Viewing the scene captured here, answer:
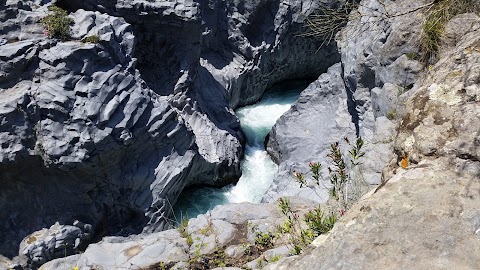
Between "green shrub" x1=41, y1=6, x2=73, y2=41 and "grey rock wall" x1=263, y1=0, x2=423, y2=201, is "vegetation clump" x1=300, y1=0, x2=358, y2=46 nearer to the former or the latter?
"grey rock wall" x1=263, y1=0, x2=423, y2=201

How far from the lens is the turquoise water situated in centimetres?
1589

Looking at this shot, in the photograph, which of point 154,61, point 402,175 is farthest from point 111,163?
point 402,175

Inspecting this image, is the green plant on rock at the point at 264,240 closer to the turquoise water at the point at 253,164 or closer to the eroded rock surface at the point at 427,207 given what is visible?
the eroded rock surface at the point at 427,207

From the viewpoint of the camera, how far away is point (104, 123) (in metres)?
12.3

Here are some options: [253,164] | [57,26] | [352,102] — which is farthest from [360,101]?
[57,26]

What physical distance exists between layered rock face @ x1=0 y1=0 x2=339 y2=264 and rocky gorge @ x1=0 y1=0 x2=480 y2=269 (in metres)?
0.04

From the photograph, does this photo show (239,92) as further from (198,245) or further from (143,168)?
(198,245)

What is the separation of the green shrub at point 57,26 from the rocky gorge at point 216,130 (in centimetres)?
28

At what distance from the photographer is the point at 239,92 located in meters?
21.1

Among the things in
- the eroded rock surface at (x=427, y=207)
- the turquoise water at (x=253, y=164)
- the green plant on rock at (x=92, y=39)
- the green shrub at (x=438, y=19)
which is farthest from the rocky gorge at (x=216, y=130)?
the turquoise water at (x=253, y=164)

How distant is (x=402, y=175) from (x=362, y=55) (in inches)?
423

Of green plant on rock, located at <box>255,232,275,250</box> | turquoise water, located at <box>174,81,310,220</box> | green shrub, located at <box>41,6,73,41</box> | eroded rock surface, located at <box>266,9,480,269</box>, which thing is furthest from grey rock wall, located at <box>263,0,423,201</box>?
green shrub, located at <box>41,6,73,41</box>

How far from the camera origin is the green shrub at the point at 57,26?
12.5m

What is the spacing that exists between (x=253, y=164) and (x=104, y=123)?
7.64m
